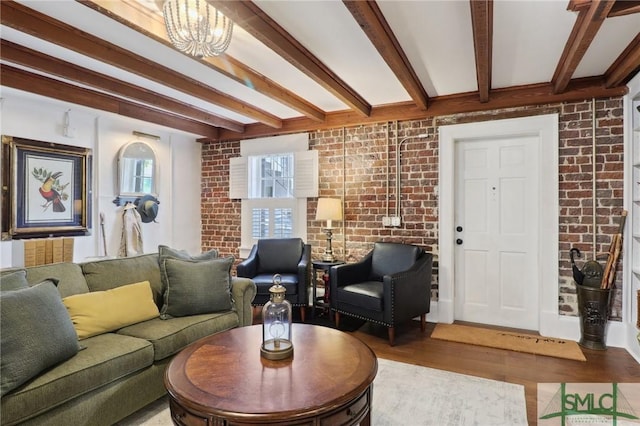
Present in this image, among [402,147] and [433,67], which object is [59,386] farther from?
[402,147]

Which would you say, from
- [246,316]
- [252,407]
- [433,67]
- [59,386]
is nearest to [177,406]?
[252,407]

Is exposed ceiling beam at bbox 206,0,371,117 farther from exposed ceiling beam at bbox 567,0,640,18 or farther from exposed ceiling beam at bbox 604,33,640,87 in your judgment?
exposed ceiling beam at bbox 604,33,640,87

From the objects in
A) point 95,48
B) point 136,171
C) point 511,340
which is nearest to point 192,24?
point 95,48

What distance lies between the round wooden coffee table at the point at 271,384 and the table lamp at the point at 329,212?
228cm

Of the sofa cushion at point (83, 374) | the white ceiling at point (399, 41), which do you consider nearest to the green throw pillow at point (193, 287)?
the sofa cushion at point (83, 374)

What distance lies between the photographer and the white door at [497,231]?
12.2 ft

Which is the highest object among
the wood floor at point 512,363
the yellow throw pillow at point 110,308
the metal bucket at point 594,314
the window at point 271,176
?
the window at point 271,176

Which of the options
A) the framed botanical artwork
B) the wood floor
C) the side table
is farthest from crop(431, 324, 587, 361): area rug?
the framed botanical artwork

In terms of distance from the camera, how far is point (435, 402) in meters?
2.29

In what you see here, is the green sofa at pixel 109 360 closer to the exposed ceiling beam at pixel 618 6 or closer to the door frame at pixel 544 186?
the door frame at pixel 544 186

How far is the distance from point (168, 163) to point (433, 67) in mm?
3669

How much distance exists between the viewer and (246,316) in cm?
295

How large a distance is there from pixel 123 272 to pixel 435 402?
2.37 meters

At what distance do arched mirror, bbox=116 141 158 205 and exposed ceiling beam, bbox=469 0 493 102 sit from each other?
13.0ft
